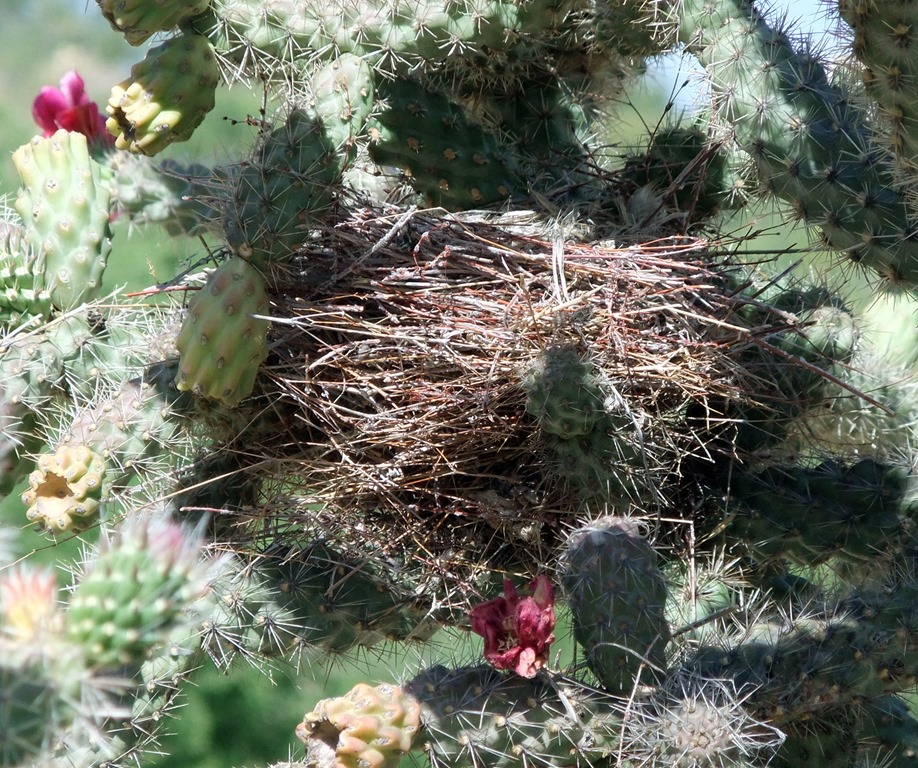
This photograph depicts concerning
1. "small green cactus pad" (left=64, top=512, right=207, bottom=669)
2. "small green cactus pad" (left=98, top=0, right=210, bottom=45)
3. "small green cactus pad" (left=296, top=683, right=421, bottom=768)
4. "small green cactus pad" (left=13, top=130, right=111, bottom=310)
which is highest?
"small green cactus pad" (left=98, top=0, right=210, bottom=45)

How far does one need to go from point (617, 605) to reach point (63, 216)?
1.10 meters

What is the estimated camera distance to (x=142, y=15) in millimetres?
1322

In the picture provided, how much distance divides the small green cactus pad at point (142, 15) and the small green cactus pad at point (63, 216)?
37cm

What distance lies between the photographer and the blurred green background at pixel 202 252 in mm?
1777

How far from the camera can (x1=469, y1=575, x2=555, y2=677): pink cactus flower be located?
48.2 inches

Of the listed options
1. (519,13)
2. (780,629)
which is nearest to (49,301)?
(519,13)

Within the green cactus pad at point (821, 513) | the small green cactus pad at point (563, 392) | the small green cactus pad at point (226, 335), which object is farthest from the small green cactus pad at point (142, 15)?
the green cactus pad at point (821, 513)

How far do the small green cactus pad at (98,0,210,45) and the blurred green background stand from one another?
15 cm

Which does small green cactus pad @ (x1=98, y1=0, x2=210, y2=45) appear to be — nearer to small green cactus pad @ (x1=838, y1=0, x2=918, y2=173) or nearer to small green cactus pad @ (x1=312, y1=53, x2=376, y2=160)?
small green cactus pad @ (x1=312, y1=53, x2=376, y2=160)

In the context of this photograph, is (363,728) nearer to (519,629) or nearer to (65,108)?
(519,629)

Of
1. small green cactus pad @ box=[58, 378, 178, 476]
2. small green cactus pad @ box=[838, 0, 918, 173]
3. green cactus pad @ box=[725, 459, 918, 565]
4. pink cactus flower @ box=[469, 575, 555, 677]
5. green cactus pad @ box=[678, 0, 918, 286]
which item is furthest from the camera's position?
green cactus pad @ box=[725, 459, 918, 565]

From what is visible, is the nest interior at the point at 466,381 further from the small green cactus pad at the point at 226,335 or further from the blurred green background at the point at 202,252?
the blurred green background at the point at 202,252

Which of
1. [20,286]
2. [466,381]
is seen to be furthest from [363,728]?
[20,286]

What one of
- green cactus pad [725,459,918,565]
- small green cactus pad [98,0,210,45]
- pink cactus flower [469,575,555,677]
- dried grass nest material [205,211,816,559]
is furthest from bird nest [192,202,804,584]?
small green cactus pad [98,0,210,45]
